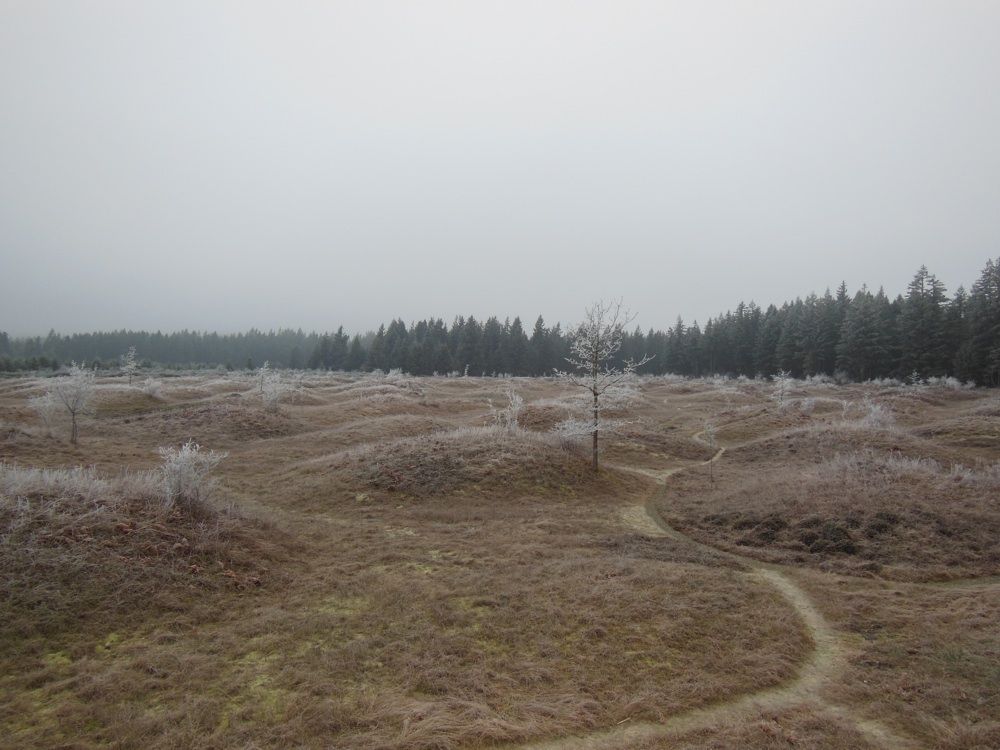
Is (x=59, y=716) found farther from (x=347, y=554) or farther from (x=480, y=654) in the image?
(x=347, y=554)

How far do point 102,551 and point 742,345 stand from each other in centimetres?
8748

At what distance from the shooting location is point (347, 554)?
1106cm

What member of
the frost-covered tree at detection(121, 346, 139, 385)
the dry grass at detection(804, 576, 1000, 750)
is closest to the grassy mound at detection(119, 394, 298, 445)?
the frost-covered tree at detection(121, 346, 139, 385)

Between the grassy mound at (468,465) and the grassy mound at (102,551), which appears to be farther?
the grassy mound at (468,465)

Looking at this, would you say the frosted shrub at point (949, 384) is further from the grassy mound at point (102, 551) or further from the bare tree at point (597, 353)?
the grassy mound at point (102, 551)

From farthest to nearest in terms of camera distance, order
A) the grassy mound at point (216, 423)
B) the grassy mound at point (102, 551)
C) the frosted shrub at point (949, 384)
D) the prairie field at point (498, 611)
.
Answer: the frosted shrub at point (949, 384)
the grassy mound at point (216, 423)
the grassy mound at point (102, 551)
the prairie field at point (498, 611)

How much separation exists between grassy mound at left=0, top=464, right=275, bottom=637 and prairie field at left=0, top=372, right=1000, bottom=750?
0.05 m

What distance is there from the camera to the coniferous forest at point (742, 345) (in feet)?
175

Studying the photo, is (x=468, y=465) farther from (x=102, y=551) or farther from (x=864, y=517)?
(x=864, y=517)

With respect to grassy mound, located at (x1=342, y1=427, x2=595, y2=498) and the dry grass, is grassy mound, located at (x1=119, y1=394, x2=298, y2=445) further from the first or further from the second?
the dry grass

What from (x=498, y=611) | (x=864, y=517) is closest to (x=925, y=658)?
(x=498, y=611)

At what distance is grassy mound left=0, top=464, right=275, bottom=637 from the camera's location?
7203 mm

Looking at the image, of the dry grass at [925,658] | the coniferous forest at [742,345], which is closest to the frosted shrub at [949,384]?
the coniferous forest at [742,345]

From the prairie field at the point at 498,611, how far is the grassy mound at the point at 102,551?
5 centimetres
